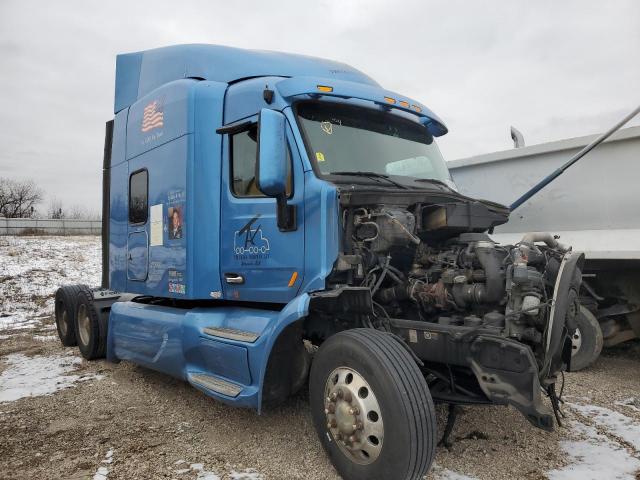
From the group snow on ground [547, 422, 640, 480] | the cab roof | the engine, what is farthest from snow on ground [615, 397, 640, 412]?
the cab roof

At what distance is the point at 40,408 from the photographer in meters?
4.87

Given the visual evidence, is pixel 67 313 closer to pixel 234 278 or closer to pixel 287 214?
pixel 234 278

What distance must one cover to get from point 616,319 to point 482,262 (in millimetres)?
3543

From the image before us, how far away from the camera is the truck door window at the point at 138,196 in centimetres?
555

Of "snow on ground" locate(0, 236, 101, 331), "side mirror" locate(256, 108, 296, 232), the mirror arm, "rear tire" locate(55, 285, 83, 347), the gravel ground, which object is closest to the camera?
the gravel ground

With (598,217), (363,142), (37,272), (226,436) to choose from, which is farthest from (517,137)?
(37,272)

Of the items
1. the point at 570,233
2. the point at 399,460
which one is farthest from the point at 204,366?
the point at 570,233

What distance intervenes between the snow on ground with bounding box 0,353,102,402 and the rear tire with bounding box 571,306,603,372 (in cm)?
533

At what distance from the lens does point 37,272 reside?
1529 centimetres

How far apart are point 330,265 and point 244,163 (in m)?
1.32

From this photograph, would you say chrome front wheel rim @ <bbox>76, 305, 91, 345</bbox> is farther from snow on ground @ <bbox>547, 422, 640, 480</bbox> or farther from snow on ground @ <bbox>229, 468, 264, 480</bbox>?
snow on ground @ <bbox>547, 422, 640, 480</bbox>

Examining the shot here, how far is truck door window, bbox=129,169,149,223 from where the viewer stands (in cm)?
555

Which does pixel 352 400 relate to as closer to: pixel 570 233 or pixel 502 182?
pixel 570 233

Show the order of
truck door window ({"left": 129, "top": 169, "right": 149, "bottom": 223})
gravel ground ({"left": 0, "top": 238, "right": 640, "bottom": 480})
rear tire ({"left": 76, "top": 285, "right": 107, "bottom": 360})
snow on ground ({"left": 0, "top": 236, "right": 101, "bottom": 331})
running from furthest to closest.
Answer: snow on ground ({"left": 0, "top": 236, "right": 101, "bottom": 331}) < rear tire ({"left": 76, "top": 285, "right": 107, "bottom": 360}) < truck door window ({"left": 129, "top": 169, "right": 149, "bottom": 223}) < gravel ground ({"left": 0, "top": 238, "right": 640, "bottom": 480})
